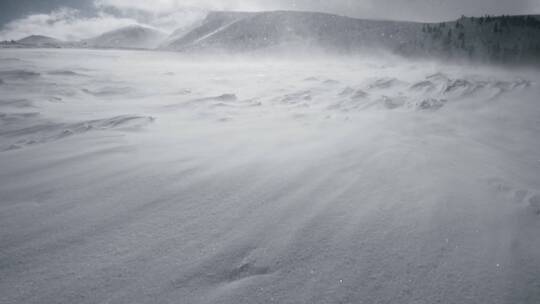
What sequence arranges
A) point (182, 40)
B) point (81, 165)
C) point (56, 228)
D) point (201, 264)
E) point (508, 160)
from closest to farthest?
point (201, 264) < point (56, 228) < point (81, 165) < point (508, 160) < point (182, 40)

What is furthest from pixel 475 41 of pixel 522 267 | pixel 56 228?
pixel 56 228

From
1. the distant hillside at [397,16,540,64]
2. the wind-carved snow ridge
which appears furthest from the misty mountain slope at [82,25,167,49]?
the wind-carved snow ridge

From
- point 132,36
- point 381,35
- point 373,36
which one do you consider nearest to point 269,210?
point 381,35

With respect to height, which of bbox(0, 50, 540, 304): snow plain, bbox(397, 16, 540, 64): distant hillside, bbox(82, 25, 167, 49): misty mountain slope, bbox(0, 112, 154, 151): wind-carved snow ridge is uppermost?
bbox(82, 25, 167, 49): misty mountain slope

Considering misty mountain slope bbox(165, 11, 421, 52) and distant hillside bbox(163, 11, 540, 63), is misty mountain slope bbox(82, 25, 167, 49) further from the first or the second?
misty mountain slope bbox(165, 11, 421, 52)

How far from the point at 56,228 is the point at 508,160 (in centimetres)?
253

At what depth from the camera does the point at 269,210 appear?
1.24 m

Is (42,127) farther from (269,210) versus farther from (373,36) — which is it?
(373,36)

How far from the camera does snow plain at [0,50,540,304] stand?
85cm

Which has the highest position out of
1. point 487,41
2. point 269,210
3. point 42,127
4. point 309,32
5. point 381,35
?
point 309,32

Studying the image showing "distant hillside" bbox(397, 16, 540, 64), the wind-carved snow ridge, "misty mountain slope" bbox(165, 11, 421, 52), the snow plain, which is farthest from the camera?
"misty mountain slope" bbox(165, 11, 421, 52)

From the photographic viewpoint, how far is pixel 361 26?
26.7m

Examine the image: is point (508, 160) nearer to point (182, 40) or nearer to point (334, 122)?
point (334, 122)

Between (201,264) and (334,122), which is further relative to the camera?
(334,122)
